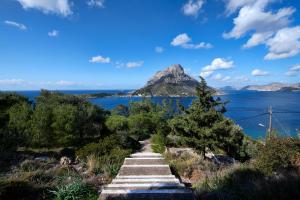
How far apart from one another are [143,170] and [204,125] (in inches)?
166

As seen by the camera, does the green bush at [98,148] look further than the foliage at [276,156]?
Yes

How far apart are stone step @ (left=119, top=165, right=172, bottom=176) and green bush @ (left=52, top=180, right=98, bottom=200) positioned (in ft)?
11.1

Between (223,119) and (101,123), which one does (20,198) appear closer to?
(223,119)

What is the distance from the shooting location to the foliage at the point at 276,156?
857 cm

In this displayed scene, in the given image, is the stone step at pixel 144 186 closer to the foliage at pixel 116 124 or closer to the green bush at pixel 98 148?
the green bush at pixel 98 148

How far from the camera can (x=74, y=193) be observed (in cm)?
605

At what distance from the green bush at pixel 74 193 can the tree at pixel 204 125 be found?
6.68 metres

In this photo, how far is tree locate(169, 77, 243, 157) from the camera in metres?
11.6

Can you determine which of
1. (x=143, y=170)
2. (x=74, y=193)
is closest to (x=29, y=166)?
(x=74, y=193)

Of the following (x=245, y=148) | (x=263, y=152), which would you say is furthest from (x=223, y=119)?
(x=245, y=148)

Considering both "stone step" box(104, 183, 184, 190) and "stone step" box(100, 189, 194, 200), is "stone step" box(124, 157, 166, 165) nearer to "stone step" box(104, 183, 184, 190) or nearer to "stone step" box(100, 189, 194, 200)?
"stone step" box(104, 183, 184, 190)

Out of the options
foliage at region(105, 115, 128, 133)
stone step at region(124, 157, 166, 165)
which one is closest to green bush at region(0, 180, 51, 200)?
stone step at region(124, 157, 166, 165)

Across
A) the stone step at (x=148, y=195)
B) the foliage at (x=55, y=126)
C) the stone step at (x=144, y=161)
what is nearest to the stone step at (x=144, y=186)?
the stone step at (x=148, y=195)

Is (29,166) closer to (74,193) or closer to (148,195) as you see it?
(74,193)
